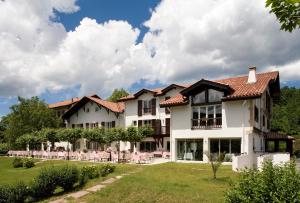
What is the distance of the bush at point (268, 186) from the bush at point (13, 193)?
46.1ft

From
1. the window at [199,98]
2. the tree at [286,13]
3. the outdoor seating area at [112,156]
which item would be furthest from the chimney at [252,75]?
the tree at [286,13]

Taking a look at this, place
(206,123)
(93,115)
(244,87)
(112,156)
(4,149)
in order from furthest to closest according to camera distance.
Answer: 1. (4,149)
2. (93,115)
3. (112,156)
4. (206,123)
5. (244,87)

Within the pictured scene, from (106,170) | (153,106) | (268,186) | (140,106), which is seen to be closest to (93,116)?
(140,106)

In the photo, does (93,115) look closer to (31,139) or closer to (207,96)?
(31,139)

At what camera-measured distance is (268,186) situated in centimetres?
820

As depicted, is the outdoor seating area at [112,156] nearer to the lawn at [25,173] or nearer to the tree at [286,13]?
the lawn at [25,173]

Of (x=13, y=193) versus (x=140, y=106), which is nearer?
(x=13, y=193)

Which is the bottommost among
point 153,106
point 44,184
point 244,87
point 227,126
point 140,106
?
point 44,184

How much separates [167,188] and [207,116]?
16304mm

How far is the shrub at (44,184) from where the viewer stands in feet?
68.7

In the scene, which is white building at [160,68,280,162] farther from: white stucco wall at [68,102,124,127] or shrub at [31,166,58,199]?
white stucco wall at [68,102,124,127]

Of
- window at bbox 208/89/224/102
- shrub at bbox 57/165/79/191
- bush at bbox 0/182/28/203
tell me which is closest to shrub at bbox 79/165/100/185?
shrub at bbox 57/165/79/191

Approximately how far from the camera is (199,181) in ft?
69.3

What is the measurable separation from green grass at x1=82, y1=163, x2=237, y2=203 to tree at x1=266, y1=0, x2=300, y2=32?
36.8ft
